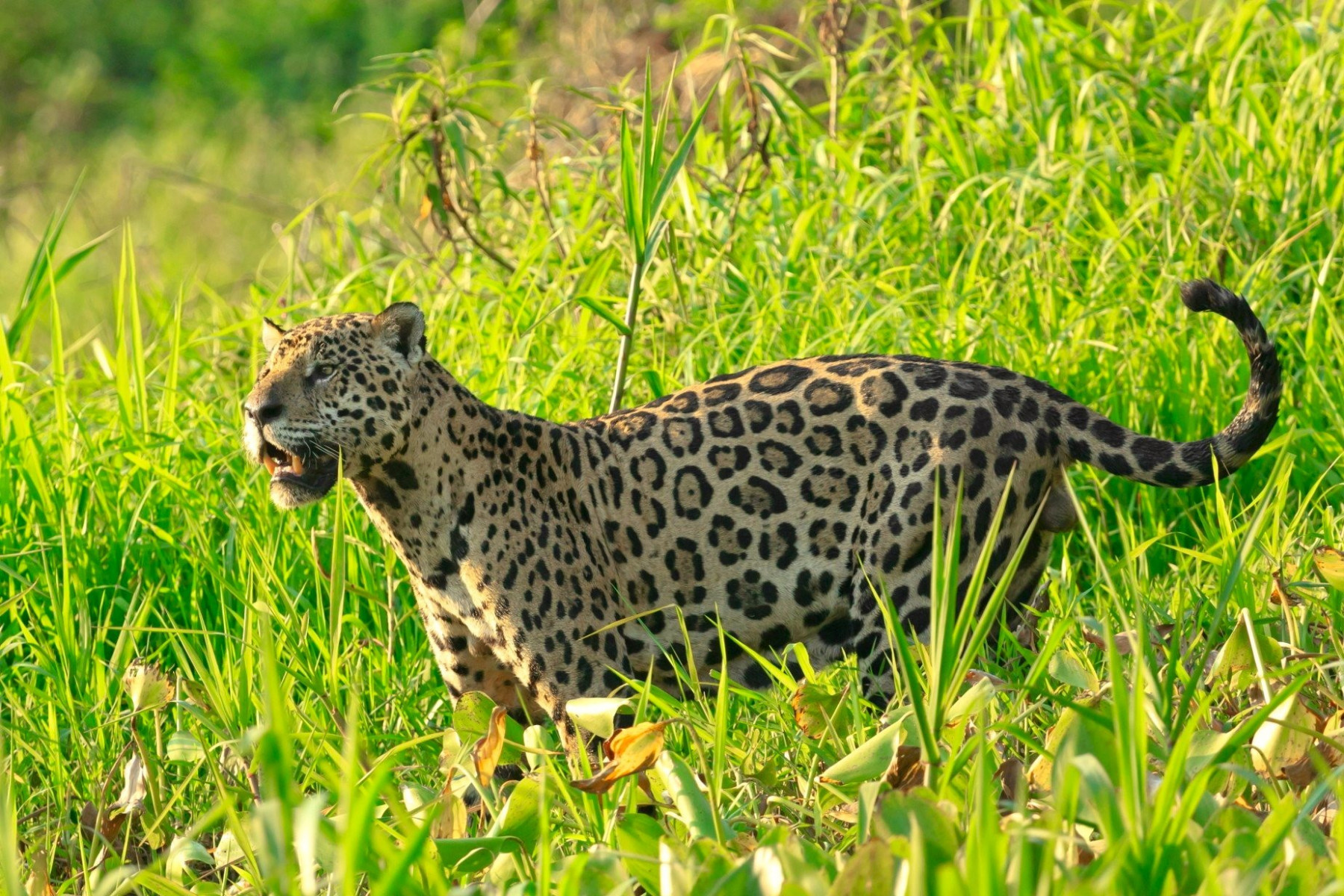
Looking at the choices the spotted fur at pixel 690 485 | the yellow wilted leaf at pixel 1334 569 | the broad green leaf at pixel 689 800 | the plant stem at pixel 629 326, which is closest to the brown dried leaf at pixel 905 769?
the broad green leaf at pixel 689 800

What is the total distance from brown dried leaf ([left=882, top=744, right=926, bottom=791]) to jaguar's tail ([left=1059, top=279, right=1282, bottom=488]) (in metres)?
1.63

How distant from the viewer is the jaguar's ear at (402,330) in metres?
4.26

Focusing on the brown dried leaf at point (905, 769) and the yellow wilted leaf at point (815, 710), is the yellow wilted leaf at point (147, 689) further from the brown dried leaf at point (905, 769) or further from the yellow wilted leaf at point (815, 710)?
the brown dried leaf at point (905, 769)

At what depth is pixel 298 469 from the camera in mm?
4117

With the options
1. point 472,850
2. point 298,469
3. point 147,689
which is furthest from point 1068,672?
point 147,689

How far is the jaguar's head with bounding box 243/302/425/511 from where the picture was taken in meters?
4.07

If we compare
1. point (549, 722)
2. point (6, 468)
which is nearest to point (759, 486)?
point (549, 722)

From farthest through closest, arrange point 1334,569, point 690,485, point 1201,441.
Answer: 1. point 690,485
2. point 1201,441
3. point 1334,569

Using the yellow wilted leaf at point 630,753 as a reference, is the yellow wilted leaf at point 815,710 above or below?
below

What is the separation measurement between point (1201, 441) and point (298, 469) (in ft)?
7.66

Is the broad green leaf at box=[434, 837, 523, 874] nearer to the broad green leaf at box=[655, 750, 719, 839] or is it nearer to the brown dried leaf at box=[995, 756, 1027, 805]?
the broad green leaf at box=[655, 750, 719, 839]

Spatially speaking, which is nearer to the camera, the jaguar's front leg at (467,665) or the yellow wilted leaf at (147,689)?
the yellow wilted leaf at (147,689)

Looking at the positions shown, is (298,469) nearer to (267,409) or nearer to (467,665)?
(267,409)

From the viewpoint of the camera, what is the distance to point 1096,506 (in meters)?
5.17
